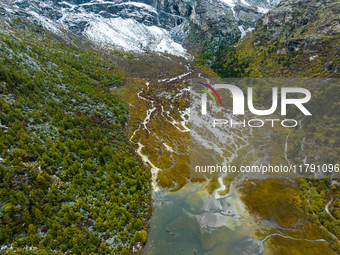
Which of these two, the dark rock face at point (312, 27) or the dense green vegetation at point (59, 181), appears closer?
the dense green vegetation at point (59, 181)

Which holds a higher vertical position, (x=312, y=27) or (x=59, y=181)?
(x=312, y=27)

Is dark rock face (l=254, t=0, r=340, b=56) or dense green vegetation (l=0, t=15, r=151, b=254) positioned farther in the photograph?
dark rock face (l=254, t=0, r=340, b=56)

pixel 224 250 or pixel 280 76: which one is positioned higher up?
pixel 280 76

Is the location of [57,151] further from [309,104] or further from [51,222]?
[309,104]

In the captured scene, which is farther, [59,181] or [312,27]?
[312,27]

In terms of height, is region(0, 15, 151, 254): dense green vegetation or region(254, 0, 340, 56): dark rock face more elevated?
region(254, 0, 340, 56): dark rock face

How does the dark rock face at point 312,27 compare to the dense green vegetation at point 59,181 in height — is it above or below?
above

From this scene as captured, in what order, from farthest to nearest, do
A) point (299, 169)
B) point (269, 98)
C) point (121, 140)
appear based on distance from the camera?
point (269, 98) < point (121, 140) < point (299, 169)

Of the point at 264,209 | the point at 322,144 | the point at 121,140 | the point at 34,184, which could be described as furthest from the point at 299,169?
the point at 34,184
